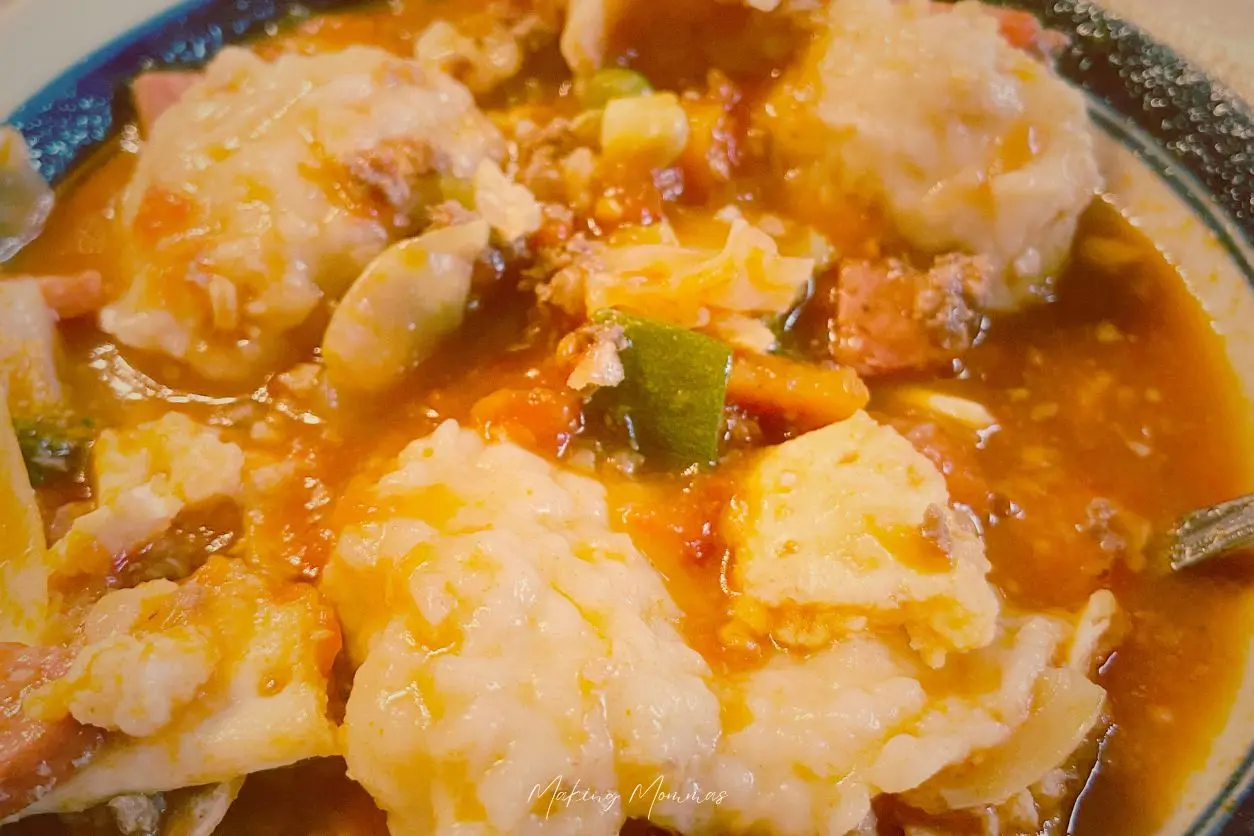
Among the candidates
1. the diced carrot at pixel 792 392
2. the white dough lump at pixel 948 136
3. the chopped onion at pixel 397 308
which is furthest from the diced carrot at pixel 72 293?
the white dough lump at pixel 948 136

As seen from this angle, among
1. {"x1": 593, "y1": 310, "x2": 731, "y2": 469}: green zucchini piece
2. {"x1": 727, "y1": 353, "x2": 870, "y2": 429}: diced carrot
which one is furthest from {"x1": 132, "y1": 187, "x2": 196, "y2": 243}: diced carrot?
{"x1": 727, "y1": 353, "x2": 870, "y2": 429}: diced carrot

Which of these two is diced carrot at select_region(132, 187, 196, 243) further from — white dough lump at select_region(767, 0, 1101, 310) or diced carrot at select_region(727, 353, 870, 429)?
white dough lump at select_region(767, 0, 1101, 310)

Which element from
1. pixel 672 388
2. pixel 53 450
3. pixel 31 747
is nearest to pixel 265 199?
pixel 53 450

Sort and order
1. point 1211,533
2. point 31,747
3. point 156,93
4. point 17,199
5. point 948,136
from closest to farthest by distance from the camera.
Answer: point 31,747 → point 1211,533 → point 948,136 → point 17,199 → point 156,93

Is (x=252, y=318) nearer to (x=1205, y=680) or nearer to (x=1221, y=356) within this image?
(x=1205, y=680)

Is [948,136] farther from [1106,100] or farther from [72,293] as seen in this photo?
[72,293]

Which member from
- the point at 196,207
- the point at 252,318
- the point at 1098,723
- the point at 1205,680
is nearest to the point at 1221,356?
the point at 1205,680

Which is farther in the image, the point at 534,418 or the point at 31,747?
the point at 534,418
